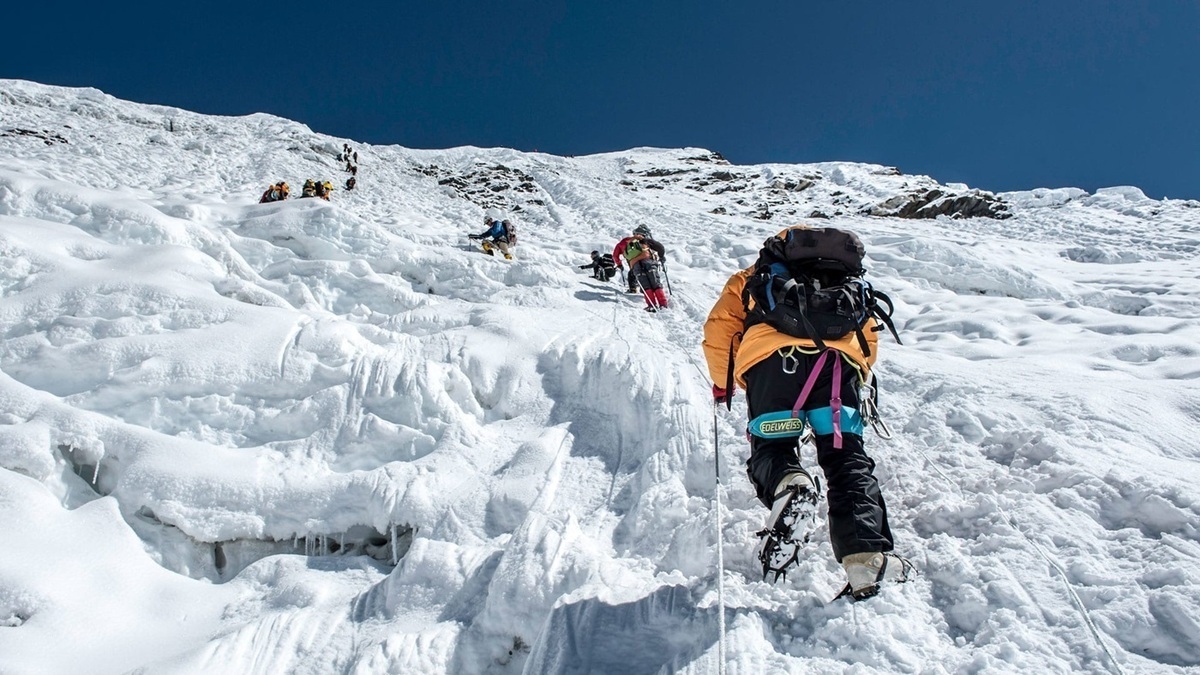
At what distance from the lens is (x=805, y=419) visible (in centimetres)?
264

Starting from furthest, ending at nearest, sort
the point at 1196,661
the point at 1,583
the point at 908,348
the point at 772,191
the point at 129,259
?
the point at 772,191 < the point at 908,348 < the point at 129,259 < the point at 1,583 < the point at 1196,661

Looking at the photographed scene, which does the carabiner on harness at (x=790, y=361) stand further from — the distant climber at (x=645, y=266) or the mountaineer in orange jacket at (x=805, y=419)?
the distant climber at (x=645, y=266)

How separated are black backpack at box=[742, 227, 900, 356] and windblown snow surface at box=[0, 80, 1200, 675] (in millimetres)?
976

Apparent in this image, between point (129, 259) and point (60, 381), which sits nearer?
point (60, 381)

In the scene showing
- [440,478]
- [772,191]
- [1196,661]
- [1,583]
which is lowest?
[1,583]

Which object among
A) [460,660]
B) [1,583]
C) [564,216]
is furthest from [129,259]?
[564,216]

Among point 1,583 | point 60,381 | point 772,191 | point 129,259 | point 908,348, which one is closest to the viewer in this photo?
point 1,583

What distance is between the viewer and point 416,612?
2.73m

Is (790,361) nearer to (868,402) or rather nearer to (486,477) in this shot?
(868,402)

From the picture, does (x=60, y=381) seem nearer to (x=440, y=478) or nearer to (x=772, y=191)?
(x=440, y=478)

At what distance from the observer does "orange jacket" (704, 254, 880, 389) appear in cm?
266

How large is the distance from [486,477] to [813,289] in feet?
7.17

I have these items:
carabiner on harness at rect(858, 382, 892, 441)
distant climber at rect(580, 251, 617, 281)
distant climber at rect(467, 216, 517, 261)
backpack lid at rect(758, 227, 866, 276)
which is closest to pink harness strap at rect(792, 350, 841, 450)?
carabiner on harness at rect(858, 382, 892, 441)

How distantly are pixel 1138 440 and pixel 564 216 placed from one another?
64.9 feet
